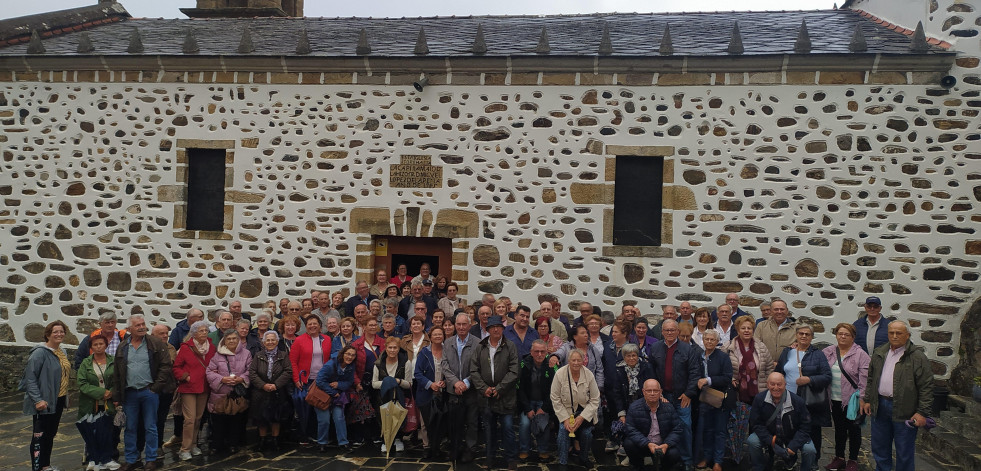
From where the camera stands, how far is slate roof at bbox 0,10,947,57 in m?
9.70

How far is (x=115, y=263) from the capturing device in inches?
416

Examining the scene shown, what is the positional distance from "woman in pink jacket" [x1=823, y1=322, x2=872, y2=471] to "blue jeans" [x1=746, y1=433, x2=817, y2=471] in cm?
67

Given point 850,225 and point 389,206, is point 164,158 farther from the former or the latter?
point 850,225

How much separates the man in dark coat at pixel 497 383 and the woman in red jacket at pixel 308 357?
1552 mm

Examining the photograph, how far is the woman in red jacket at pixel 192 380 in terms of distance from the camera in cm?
708

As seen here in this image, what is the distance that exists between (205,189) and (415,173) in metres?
3.17

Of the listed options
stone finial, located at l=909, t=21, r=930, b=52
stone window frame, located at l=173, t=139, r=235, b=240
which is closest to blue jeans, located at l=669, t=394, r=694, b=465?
stone finial, located at l=909, t=21, r=930, b=52

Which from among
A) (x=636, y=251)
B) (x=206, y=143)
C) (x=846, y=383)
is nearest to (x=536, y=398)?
(x=846, y=383)

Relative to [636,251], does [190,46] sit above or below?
above

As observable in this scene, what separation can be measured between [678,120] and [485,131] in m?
2.54

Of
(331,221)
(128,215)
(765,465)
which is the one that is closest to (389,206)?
(331,221)

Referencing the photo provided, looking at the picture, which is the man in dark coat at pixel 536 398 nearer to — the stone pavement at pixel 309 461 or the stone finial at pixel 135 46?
the stone pavement at pixel 309 461

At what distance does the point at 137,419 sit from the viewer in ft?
22.6

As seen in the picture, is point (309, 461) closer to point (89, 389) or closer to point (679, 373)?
point (89, 389)
